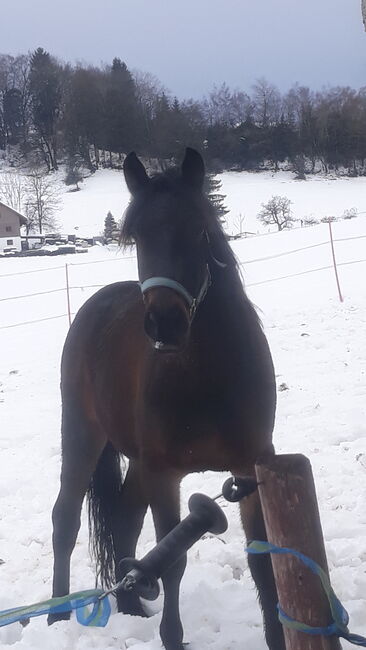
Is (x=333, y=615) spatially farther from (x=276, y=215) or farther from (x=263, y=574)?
(x=276, y=215)

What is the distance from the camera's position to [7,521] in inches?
154

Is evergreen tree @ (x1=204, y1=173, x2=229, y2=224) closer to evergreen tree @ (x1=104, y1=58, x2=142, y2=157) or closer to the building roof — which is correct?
evergreen tree @ (x1=104, y1=58, x2=142, y2=157)

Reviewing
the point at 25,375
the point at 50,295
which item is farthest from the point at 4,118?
the point at 25,375

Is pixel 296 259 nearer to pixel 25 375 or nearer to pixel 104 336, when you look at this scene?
pixel 25 375

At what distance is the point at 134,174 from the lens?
2.32 metres

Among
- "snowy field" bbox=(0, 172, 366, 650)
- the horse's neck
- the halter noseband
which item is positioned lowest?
"snowy field" bbox=(0, 172, 366, 650)

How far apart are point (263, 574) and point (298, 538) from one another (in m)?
1.03

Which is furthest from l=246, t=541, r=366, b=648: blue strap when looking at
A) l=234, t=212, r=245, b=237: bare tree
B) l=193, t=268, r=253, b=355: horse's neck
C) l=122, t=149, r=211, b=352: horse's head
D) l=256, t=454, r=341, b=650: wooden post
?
l=234, t=212, r=245, b=237: bare tree

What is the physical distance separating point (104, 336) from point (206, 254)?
37.9 inches

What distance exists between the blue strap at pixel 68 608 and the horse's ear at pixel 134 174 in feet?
4.67

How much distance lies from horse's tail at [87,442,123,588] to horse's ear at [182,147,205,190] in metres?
1.59

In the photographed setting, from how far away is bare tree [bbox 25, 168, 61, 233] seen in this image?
4456 centimetres

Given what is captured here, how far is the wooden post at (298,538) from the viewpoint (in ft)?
4.57

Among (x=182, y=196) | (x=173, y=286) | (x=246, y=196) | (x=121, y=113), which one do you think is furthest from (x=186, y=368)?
(x=246, y=196)
